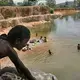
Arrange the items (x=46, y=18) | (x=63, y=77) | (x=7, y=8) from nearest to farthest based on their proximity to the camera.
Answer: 1. (x=63, y=77)
2. (x=7, y=8)
3. (x=46, y=18)

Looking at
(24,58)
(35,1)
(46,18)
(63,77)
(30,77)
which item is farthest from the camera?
(35,1)

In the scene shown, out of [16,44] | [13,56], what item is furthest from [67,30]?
[13,56]

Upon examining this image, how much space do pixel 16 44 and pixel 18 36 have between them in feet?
0.40

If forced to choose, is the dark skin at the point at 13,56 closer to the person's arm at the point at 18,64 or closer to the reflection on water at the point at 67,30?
the person's arm at the point at 18,64

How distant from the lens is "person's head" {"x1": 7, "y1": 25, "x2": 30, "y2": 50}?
3381 mm

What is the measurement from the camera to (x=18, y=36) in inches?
134

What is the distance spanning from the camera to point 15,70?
11.6ft

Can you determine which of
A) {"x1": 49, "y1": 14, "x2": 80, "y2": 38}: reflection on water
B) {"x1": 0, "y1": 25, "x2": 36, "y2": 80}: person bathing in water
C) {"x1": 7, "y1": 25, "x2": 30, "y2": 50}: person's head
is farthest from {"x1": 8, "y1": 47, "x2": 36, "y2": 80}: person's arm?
{"x1": 49, "y1": 14, "x2": 80, "y2": 38}: reflection on water

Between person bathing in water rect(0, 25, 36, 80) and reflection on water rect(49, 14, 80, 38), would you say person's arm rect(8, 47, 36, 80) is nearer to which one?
person bathing in water rect(0, 25, 36, 80)

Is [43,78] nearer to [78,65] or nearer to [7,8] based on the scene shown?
[78,65]

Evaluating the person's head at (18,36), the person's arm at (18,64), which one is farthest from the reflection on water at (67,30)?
the person's arm at (18,64)

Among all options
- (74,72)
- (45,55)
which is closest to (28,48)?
(45,55)

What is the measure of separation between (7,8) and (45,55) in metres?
33.3

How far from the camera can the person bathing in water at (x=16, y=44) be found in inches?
130
